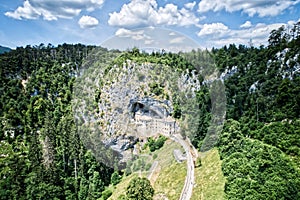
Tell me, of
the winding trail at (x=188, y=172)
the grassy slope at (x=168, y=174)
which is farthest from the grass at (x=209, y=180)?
the grassy slope at (x=168, y=174)

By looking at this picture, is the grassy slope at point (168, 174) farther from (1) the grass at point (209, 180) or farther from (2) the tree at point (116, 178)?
(2) the tree at point (116, 178)

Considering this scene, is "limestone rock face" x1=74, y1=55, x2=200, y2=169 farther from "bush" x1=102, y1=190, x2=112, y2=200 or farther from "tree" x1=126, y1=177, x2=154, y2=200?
"tree" x1=126, y1=177, x2=154, y2=200

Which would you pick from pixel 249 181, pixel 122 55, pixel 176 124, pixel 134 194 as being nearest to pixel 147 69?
pixel 122 55

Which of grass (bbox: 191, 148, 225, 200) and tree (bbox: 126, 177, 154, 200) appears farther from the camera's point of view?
tree (bbox: 126, 177, 154, 200)

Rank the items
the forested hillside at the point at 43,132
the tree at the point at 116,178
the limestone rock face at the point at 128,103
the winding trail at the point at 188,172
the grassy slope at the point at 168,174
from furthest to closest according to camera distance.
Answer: the tree at the point at 116,178, the forested hillside at the point at 43,132, the limestone rock face at the point at 128,103, the grassy slope at the point at 168,174, the winding trail at the point at 188,172

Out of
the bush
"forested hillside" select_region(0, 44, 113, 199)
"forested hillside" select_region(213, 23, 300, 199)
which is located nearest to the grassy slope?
the bush

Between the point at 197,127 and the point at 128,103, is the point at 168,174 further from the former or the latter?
the point at 128,103

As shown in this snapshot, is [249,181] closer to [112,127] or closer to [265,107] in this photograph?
[265,107]
